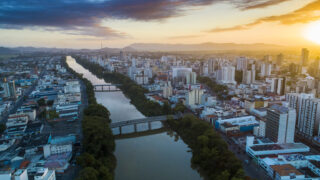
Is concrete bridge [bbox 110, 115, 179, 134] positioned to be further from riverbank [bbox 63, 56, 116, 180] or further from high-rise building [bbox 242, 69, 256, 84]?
high-rise building [bbox 242, 69, 256, 84]

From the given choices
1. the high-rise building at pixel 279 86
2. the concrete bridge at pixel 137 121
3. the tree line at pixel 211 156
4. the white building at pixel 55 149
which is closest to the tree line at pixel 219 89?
the high-rise building at pixel 279 86

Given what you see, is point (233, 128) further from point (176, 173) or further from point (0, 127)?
point (0, 127)

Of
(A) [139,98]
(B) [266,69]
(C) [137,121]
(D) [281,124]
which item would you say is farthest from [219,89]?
(D) [281,124]

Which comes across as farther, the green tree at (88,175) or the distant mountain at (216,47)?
the distant mountain at (216,47)

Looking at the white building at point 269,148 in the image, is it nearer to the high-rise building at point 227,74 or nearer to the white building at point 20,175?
the white building at point 20,175

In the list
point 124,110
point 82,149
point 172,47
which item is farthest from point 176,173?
point 172,47
